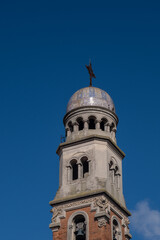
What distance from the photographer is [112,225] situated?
52.2 meters

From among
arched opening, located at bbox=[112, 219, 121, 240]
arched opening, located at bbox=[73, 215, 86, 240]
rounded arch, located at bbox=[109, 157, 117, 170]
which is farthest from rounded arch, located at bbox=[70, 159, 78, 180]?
arched opening, located at bbox=[112, 219, 121, 240]

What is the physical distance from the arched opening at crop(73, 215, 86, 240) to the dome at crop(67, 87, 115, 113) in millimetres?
12955

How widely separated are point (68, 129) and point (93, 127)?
2.74 metres

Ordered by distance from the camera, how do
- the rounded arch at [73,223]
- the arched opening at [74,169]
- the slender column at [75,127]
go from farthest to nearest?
1. the slender column at [75,127]
2. the arched opening at [74,169]
3. the rounded arch at [73,223]

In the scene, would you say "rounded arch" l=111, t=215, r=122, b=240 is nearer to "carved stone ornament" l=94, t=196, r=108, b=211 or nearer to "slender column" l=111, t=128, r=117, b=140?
"carved stone ornament" l=94, t=196, r=108, b=211

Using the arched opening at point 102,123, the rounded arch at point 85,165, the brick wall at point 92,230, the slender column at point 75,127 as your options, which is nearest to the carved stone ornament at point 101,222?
the brick wall at point 92,230

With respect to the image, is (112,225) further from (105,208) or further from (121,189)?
(121,189)

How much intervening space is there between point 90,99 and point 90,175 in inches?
380

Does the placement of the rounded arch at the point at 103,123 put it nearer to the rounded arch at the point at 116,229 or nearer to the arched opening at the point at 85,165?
the arched opening at the point at 85,165

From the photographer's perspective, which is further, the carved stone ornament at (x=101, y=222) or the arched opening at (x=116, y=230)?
the arched opening at (x=116, y=230)

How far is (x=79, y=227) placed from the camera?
51875 mm

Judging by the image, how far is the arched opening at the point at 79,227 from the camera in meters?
51.2

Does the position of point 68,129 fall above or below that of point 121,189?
above

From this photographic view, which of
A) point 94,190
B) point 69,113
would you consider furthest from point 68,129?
point 94,190
